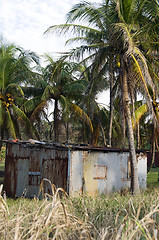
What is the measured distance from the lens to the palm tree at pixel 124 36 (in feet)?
48.2

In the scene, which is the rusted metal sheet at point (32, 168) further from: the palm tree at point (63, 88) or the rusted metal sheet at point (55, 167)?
the palm tree at point (63, 88)

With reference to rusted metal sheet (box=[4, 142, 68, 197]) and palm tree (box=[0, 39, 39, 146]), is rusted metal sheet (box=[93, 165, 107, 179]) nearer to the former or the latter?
rusted metal sheet (box=[4, 142, 68, 197])

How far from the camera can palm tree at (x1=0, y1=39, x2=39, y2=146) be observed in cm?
2152

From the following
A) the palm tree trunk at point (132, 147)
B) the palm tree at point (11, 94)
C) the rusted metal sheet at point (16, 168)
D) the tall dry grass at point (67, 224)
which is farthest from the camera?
the palm tree at point (11, 94)

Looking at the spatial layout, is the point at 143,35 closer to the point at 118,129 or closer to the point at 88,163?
the point at 88,163

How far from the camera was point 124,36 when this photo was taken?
1436cm

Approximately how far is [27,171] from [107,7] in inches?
349

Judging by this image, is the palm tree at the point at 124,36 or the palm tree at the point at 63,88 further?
the palm tree at the point at 63,88

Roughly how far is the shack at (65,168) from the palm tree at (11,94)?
4.89 metres

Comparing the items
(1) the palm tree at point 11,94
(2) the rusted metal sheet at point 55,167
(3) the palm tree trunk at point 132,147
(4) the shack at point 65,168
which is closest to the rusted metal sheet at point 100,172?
(4) the shack at point 65,168

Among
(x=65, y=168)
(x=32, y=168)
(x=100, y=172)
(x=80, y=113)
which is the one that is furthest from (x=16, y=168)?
(x=80, y=113)

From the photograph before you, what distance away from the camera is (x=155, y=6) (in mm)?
15773

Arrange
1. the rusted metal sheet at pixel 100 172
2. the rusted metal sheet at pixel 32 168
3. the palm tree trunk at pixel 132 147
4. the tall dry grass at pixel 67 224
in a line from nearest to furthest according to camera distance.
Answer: the tall dry grass at pixel 67 224
the rusted metal sheet at pixel 32 168
the palm tree trunk at pixel 132 147
the rusted metal sheet at pixel 100 172

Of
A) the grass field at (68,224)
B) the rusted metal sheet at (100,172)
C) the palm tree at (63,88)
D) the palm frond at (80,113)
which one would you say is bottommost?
the grass field at (68,224)
